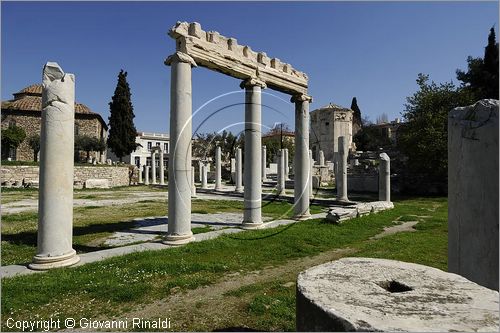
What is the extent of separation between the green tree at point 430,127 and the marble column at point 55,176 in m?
26.0

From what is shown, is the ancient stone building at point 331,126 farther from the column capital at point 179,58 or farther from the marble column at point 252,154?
the column capital at point 179,58

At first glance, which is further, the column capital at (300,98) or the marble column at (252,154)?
the column capital at (300,98)

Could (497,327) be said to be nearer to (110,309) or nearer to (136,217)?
(110,309)

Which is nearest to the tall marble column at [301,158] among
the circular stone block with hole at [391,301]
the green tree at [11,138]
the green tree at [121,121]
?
the circular stone block with hole at [391,301]

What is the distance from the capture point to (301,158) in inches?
502

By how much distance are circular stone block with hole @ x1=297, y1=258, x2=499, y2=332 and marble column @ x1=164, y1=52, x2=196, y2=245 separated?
18.1 feet

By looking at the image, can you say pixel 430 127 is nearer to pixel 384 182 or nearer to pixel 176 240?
pixel 384 182

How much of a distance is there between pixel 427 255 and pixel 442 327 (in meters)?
6.46

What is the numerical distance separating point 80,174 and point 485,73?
146ft

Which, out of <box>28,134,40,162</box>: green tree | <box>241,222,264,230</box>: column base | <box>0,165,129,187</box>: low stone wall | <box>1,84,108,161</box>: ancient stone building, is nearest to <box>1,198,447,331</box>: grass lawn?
<box>241,222,264,230</box>: column base

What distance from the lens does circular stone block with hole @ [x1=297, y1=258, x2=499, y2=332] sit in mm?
2480

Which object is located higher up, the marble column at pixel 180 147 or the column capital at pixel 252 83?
the column capital at pixel 252 83

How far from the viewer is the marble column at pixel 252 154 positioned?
433 inches

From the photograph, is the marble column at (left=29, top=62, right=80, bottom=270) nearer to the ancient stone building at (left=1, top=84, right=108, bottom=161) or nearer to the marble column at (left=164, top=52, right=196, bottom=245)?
the marble column at (left=164, top=52, right=196, bottom=245)
